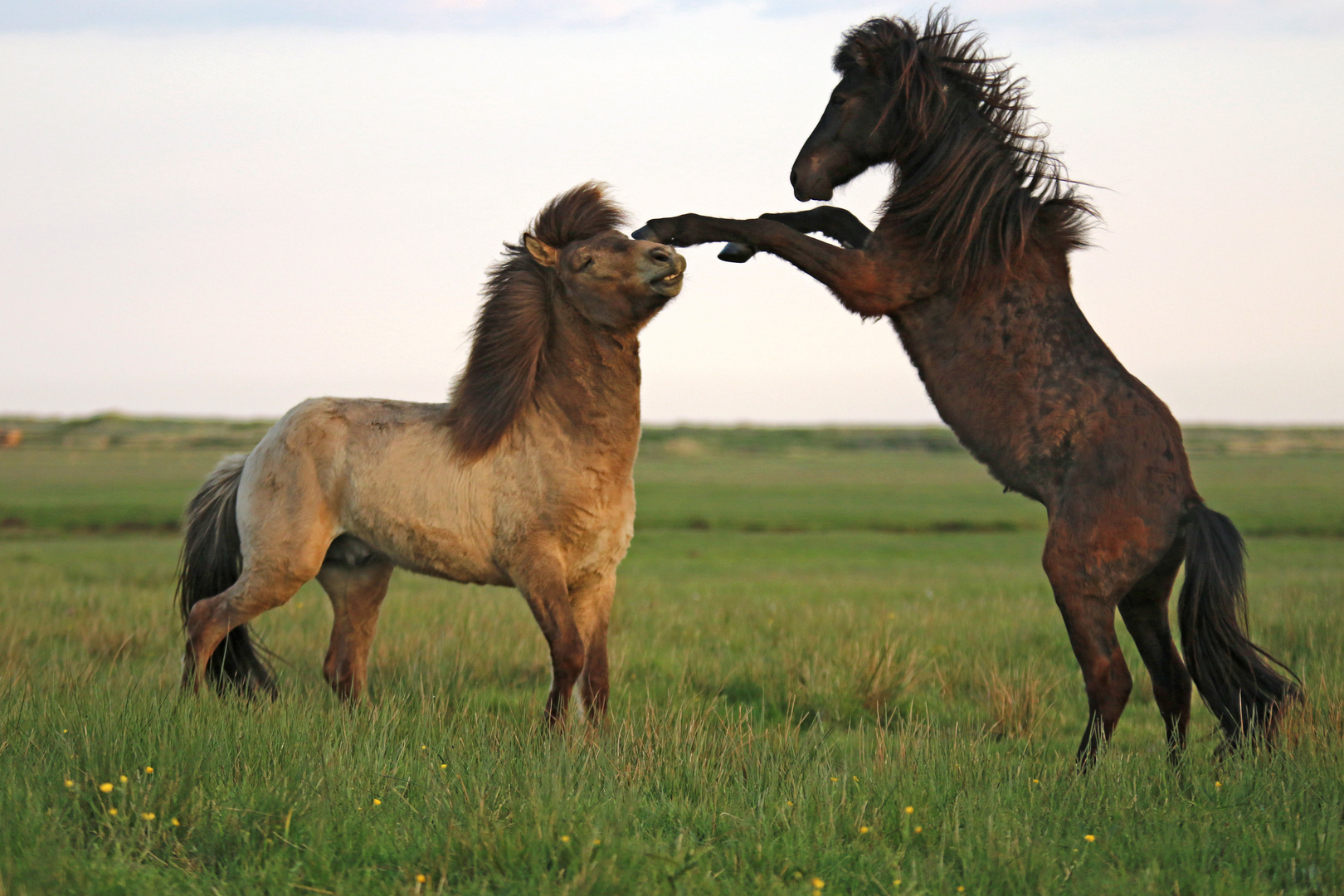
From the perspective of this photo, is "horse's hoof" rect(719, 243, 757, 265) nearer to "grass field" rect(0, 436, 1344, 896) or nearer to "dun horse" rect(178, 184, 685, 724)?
"dun horse" rect(178, 184, 685, 724)

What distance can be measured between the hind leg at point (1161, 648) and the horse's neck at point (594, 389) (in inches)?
106

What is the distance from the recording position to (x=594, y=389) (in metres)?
5.73

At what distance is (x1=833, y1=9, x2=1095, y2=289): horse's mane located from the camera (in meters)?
4.94

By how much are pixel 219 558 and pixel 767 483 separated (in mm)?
40233

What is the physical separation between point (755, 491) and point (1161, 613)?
35.6 metres

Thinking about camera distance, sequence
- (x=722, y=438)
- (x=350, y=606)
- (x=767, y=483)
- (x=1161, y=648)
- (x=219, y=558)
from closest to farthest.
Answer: (x=1161, y=648), (x=350, y=606), (x=219, y=558), (x=767, y=483), (x=722, y=438)

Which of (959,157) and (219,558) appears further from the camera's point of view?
(219,558)

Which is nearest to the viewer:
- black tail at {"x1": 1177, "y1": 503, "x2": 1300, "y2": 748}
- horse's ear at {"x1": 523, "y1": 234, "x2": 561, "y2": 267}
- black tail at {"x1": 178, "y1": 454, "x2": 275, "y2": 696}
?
black tail at {"x1": 1177, "y1": 503, "x2": 1300, "y2": 748}

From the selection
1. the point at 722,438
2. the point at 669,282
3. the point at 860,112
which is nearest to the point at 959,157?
the point at 860,112

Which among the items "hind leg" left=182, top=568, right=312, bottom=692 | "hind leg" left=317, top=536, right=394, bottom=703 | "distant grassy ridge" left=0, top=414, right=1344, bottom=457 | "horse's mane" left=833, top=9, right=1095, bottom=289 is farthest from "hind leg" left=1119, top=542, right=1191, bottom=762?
"distant grassy ridge" left=0, top=414, right=1344, bottom=457

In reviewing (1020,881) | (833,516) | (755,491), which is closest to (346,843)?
(1020,881)

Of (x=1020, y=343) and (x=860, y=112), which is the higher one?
(x=860, y=112)

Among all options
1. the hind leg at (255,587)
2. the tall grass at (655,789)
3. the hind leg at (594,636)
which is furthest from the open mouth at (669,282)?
the hind leg at (255,587)

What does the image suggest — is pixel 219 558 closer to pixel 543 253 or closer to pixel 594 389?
pixel 594 389
